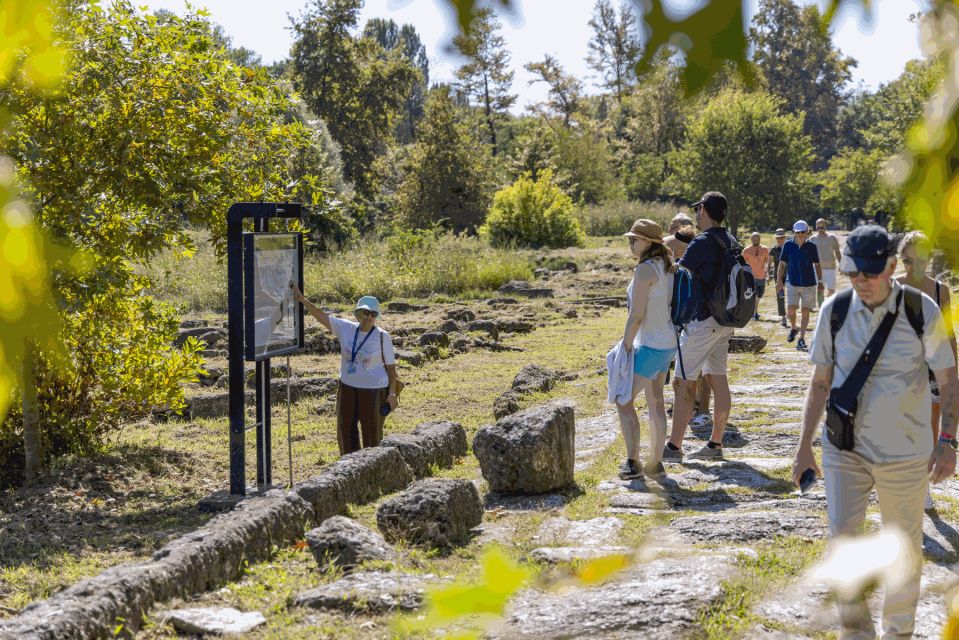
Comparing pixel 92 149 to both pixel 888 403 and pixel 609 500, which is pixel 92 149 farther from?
pixel 888 403

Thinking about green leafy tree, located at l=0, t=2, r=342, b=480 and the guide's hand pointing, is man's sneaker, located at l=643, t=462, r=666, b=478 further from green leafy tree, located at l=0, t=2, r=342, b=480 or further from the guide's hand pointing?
green leafy tree, located at l=0, t=2, r=342, b=480

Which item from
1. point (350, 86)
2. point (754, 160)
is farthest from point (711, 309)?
point (350, 86)

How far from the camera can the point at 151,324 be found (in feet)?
30.3

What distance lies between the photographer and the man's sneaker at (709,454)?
7.60 metres

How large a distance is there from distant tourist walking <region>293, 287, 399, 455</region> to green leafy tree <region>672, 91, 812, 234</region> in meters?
31.8

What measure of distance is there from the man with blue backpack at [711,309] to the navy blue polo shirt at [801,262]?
6.33 meters

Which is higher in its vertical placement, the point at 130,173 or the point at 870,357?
the point at 130,173

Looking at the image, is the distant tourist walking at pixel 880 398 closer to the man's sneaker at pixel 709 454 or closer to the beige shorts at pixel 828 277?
the man's sneaker at pixel 709 454

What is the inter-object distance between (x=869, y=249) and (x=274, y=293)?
185 inches

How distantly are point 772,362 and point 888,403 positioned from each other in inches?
353

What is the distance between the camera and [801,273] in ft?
44.5

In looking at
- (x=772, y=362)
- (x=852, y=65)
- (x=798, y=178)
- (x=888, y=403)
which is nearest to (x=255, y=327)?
(x=888, y=403)

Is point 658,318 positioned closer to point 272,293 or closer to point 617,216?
point 272,293

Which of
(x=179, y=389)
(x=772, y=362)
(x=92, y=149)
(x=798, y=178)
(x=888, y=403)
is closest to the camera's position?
(x=888, y=403)
